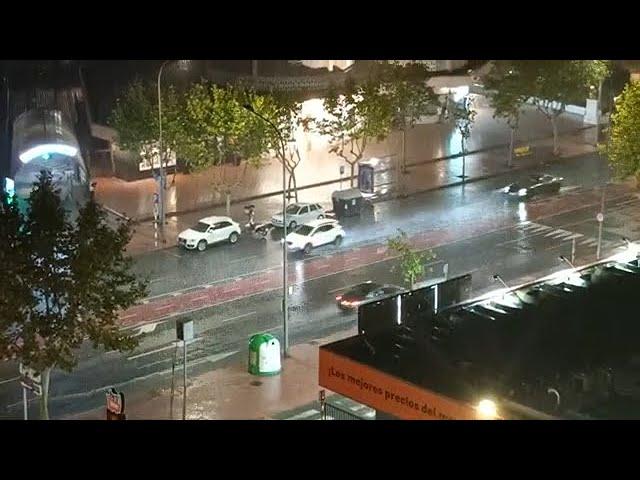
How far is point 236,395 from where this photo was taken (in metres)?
16.4

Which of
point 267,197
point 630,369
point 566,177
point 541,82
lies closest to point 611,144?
point 566,177

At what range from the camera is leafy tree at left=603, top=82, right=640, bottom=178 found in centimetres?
2467

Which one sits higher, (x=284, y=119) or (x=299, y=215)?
(x=284, y=119)

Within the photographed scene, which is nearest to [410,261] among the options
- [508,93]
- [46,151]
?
[46,151]

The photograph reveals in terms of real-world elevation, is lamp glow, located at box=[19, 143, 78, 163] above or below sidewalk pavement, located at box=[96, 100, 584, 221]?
above

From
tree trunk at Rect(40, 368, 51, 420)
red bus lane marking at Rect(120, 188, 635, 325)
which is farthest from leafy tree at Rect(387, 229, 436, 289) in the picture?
tree trunk at Rect(40, 368, 51, 420)

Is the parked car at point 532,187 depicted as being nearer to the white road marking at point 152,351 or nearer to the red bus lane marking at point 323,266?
the red bus lane marking at point 323,266

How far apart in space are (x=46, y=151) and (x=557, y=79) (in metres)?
12.1

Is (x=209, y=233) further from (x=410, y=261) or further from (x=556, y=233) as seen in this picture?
(x=556, y=233)

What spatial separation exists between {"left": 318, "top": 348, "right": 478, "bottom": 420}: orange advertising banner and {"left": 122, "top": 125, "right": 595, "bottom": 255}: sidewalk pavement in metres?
9.84

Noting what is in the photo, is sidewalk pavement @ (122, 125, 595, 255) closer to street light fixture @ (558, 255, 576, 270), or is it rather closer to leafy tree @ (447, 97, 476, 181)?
leafy tree @ (447, 97, 476, 181)

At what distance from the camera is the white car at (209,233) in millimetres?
22203

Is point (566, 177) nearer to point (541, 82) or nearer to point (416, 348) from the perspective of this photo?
point (541, 82)

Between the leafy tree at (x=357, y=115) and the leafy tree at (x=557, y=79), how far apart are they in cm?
417
